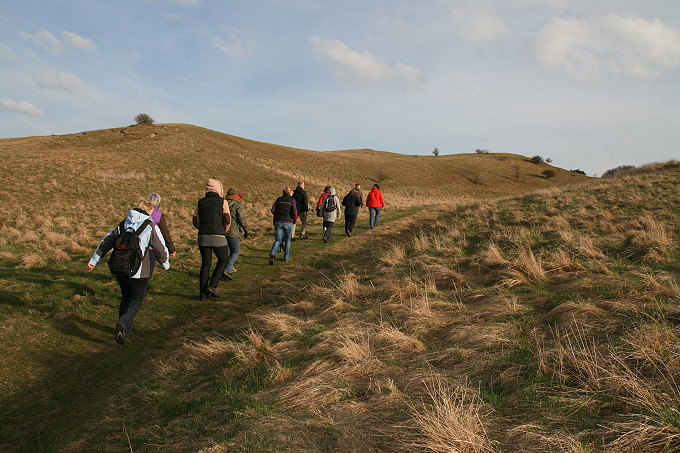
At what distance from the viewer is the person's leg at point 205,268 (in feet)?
24.1

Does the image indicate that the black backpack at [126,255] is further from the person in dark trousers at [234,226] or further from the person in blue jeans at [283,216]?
the person in blue jeans at [283,216]

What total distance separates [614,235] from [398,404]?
26.2ft

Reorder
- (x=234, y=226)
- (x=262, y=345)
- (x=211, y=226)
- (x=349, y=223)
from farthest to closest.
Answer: (x=349, y=223) → (x=234, y=226) → (x=211, y=226) → (x=262, y=345)

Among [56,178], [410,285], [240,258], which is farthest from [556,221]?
[56,178]

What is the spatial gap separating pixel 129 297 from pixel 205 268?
1942mm

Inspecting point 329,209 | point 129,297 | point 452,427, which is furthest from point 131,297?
point 329,209

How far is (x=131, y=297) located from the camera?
561cm

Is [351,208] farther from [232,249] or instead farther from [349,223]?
[232,249]

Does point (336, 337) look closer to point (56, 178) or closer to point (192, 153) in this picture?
point (56, 178)

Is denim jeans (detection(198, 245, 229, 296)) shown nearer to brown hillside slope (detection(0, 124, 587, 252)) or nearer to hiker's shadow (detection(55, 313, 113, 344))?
hiker's shadow (detection(55, 313, 113, 344))

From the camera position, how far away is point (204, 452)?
261cm

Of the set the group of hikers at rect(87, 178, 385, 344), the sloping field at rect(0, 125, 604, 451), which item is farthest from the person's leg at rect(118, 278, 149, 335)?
the sloping field at rect(0, 125, 604, 451)

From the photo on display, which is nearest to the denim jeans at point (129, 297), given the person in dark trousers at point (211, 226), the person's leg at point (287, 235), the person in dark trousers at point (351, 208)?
the person in dark trousers at point (211, 226)

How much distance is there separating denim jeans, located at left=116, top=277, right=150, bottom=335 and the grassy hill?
0.39 m
